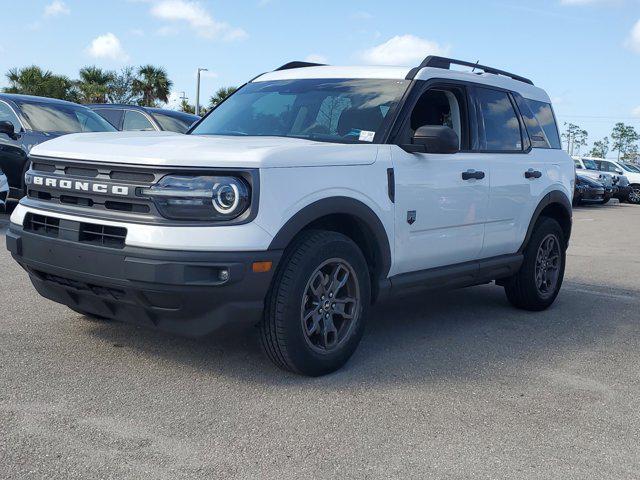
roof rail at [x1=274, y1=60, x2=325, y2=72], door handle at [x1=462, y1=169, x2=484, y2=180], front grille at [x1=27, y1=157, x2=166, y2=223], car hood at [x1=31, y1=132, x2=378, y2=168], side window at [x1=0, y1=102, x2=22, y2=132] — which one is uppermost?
roof rail at [x1=274, y1=60, x2=325, y2=72]

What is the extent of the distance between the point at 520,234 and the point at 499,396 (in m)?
2.19

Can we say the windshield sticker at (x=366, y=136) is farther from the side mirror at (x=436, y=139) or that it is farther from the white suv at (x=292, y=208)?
the side mirror at (x=436, y=139)

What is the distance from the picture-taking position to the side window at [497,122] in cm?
564

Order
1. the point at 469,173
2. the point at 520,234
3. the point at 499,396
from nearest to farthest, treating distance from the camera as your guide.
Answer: the point at 499,396 → the point at 469,173 → the point at 520,234

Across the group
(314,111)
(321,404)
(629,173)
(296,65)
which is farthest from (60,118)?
(629,173)

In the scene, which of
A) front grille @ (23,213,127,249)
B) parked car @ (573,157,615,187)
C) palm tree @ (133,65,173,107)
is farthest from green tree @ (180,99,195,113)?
front grille @ (23,213,127,249)

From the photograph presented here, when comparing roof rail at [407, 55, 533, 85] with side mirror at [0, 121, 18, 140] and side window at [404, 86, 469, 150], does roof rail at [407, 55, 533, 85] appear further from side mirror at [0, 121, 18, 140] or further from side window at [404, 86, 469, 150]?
side mirror at [0, 121, 18, 140]

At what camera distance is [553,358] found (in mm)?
4949

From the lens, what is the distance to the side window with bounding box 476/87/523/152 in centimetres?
564

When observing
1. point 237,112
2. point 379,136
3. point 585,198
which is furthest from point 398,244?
point 585,198

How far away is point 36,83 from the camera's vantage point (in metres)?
36.4

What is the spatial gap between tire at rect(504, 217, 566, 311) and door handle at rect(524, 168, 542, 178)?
45 centimetres

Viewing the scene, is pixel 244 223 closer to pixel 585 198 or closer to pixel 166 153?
pixel 166 153

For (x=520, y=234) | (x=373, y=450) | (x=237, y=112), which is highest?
(x=237, y=112)
